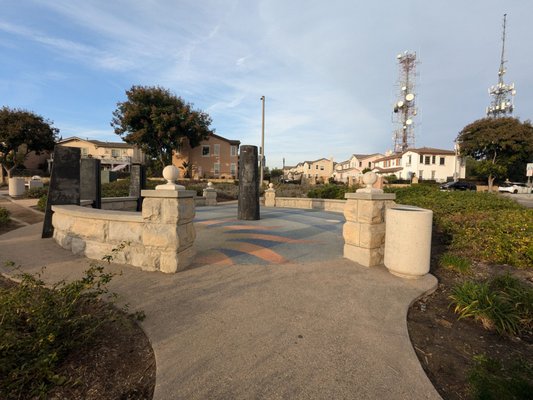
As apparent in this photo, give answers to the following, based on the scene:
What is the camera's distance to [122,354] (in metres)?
2.34

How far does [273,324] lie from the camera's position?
2742 millimetres

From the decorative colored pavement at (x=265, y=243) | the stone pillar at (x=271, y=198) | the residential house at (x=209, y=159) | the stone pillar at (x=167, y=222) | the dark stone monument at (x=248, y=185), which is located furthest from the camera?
the residential house at (x=209, y=159)

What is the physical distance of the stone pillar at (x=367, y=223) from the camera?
444 cm

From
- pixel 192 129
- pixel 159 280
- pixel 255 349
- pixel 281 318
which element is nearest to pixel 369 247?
pixel 281 318

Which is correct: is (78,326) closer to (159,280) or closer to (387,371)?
(159,280)

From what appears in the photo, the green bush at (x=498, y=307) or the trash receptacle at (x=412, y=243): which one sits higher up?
the trash receptacle at (x=412, y=243)

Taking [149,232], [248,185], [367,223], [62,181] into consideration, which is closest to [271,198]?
[248,185]

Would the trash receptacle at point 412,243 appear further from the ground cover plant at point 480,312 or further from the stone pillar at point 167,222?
the stone pillar at point 167,222

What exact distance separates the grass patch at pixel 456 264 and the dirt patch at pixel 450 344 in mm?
1048

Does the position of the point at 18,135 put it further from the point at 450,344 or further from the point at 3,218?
the point at 450,344

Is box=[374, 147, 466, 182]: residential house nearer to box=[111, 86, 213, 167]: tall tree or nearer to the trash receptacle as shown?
box=[111, 86, 213, 167]: tall tree

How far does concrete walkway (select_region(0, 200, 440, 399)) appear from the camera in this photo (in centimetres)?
200

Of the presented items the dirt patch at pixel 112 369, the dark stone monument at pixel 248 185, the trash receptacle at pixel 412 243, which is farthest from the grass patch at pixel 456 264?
the dark stone monument at pixel 248 185

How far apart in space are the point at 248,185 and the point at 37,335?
24.5ft
